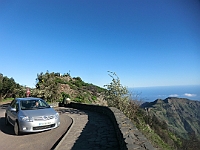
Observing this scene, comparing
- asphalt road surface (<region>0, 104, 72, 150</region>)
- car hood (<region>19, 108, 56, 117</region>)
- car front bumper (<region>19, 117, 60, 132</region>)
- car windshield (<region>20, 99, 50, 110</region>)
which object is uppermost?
car windshield (<region>20, 99, 50, 110</region>)

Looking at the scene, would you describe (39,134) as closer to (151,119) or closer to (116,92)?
(116,92)

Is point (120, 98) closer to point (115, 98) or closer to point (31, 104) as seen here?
point (115, 98)

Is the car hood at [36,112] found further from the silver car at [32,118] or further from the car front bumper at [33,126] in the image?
the car front bumper at [33,126]

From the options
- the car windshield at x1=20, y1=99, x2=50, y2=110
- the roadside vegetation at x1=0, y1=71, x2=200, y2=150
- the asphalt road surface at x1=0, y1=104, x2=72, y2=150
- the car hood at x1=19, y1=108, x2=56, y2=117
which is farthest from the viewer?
the roadside vegetation at x1=0, y1=71, x2=200, y2=150

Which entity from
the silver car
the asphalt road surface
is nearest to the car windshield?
the silver car

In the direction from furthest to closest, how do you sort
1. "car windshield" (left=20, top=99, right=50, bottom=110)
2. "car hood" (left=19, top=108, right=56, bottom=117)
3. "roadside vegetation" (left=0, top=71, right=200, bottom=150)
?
1. "roadside vegetation" (left=0, top=71, right=200, bottom=150)
2. "car windshield" (left=20, top=99, right=50, bottom=110)
3. "car hood" (left=19, top=108, right=56, bottom=117)

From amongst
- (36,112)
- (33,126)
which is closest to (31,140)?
(33,126)

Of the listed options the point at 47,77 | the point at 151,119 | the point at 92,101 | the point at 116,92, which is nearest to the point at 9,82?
the point at 47,77

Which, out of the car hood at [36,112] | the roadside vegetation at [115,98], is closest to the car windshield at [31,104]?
the car hood at [36,112]

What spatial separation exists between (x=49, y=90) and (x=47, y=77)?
161 centimetres

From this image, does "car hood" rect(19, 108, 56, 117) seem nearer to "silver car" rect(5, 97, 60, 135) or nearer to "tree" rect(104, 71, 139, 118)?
"silver car" rect(5, 97, 60, 135)

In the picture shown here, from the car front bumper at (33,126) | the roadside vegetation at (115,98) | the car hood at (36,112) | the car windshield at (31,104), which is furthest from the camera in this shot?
the roadside vegetation at (115,98)

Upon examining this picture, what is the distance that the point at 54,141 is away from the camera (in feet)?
20.2

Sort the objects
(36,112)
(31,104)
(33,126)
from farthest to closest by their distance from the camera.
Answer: (31,104), (36,112), (33,126)
